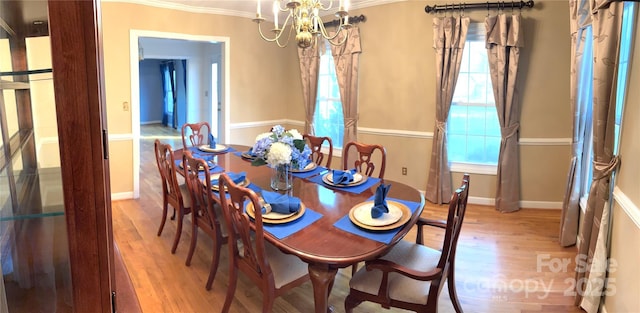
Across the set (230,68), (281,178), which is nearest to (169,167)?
(281,178)

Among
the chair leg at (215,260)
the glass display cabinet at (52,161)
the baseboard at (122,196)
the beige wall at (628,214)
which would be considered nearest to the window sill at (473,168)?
the beige wall at (628,214)

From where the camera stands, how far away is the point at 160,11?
4523mm

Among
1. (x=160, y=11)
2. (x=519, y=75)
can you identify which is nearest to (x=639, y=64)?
(x=519, y=75)

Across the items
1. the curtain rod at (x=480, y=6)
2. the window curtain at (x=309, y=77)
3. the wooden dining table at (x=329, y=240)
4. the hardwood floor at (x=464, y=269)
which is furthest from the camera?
the window curtain at (x=309, y=77)

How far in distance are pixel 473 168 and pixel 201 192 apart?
3.19 metres

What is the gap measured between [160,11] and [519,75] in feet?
13.4

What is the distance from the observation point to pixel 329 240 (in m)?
1.80

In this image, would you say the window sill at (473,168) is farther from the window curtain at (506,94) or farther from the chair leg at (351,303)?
the chair leg at (351,303)

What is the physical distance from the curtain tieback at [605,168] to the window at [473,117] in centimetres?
196

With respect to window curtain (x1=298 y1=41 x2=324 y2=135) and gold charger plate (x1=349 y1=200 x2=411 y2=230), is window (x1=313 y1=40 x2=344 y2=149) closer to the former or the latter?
window curtain (x1=298 y1=41 x2=324 y2=135)

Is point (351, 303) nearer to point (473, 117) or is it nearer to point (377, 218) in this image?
Result: point (377, 218)

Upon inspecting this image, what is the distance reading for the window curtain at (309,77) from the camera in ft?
17.5

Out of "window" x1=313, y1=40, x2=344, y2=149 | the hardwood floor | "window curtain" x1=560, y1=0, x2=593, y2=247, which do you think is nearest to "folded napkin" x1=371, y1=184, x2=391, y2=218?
the hardwood floor

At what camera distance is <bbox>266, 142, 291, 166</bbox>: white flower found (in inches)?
90.4
